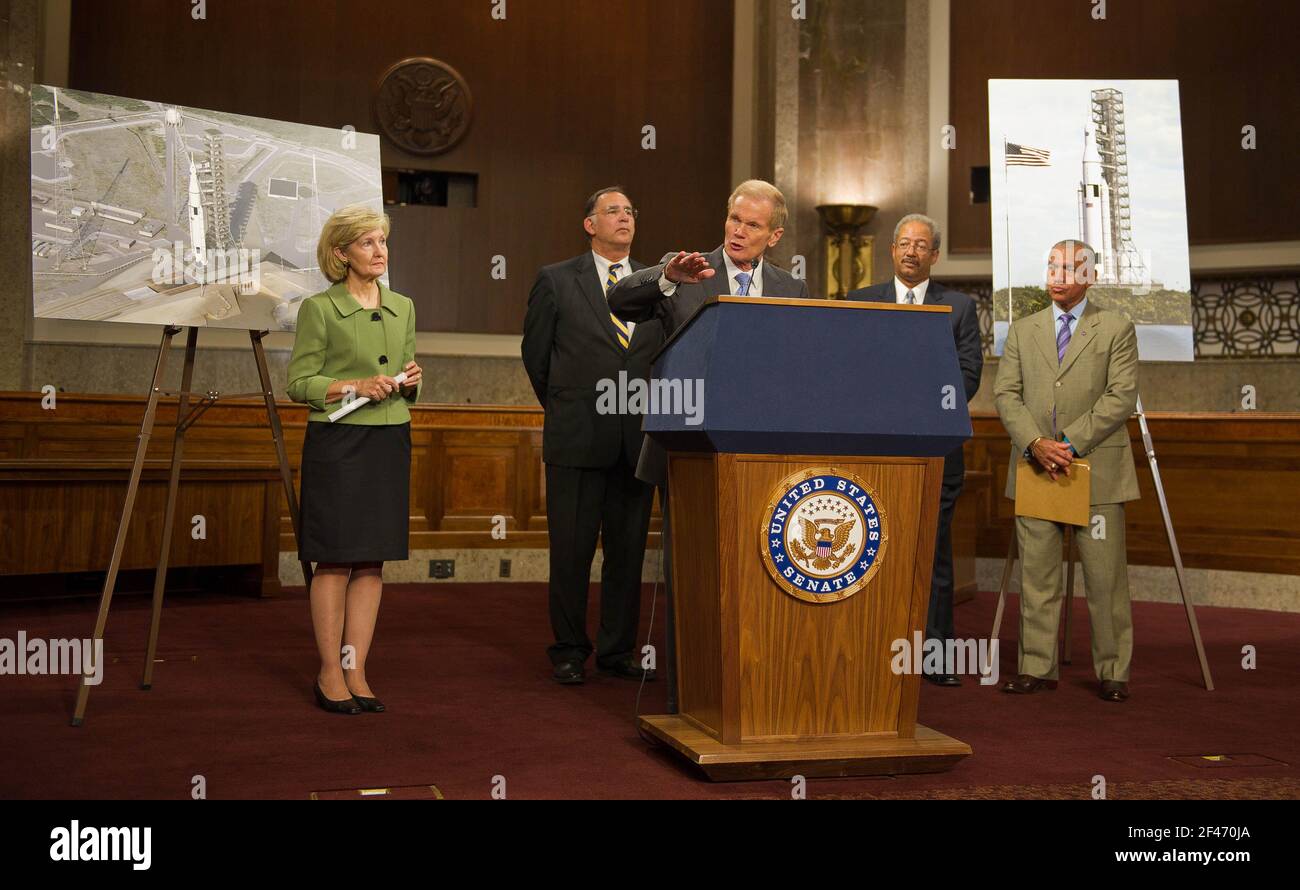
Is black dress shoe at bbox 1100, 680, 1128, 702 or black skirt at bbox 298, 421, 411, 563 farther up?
black skirt at bbox 298, 421, 411, 563

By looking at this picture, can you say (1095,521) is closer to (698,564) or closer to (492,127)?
(698,564)

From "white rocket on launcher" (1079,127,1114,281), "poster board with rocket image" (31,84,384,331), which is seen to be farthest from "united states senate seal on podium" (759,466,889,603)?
"white rocket on launcher" (1079,127,1114,281)

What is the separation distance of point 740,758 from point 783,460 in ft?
2.17

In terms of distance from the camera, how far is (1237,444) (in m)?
6.83

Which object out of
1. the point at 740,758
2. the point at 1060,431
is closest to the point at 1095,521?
the point at 1060,431

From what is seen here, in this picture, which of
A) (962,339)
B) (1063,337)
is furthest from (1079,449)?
(962,339)

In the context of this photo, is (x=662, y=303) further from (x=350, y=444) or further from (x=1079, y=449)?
(x=1079, y=449)

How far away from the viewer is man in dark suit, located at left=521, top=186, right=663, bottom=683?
4.12 m

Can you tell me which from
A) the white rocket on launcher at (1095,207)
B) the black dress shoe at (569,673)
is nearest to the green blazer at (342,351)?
the black dress shoe at (569,673)

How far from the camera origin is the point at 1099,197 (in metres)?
A: 4.86

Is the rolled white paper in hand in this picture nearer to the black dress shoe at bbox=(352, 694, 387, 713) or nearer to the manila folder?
the black dress shoe at bbox=(352, 694, 387, 713)

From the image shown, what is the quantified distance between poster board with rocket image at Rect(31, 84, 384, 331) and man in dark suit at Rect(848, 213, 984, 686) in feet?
6.70

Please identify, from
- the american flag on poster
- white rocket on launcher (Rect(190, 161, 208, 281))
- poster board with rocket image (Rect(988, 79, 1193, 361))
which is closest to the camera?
white rocket on launcher (Rect(190, 161, 208, 281))

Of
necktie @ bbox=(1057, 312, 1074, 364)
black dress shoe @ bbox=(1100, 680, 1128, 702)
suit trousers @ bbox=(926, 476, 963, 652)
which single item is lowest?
black dress shoe @ bbox=(1100, 680, 1128, 702)
